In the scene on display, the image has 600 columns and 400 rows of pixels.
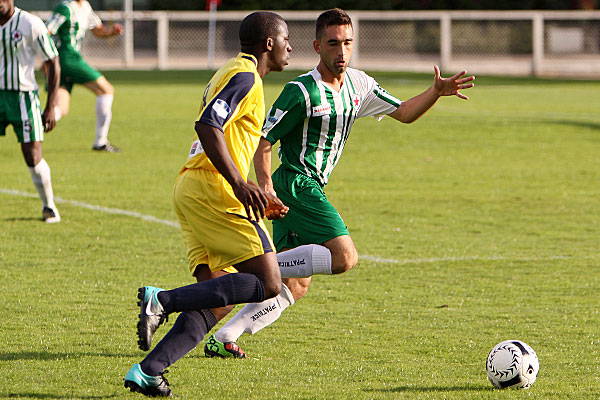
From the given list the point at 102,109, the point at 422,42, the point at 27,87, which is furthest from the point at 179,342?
the point at 422,42

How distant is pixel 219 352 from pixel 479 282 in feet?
8.44

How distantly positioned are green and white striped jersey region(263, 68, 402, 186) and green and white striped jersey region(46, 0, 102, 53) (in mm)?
8846

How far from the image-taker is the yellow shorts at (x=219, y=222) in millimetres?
4434

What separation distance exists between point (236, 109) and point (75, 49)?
10.0 m

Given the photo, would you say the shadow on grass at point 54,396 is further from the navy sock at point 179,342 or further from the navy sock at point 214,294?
the navy sock at point 214,294

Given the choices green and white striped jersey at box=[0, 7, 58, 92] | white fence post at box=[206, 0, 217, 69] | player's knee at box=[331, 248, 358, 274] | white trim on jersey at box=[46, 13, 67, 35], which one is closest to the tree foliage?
white fence post at box=[206, 0, 217, 69]

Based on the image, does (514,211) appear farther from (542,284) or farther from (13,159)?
(13,159)

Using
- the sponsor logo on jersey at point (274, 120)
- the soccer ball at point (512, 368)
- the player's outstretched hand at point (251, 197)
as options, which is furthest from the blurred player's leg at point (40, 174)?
the soccer ball at point (512, 368)

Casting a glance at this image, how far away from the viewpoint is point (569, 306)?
6.49m

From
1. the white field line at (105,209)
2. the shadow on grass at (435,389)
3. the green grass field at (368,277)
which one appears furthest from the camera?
the white field line at (105,209)

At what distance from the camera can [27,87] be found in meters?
9.23

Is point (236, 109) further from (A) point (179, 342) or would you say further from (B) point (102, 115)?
(B) point (102, 115)

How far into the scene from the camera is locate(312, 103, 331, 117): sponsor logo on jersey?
5559 mm

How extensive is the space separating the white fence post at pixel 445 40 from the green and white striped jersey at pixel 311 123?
28166 mm
